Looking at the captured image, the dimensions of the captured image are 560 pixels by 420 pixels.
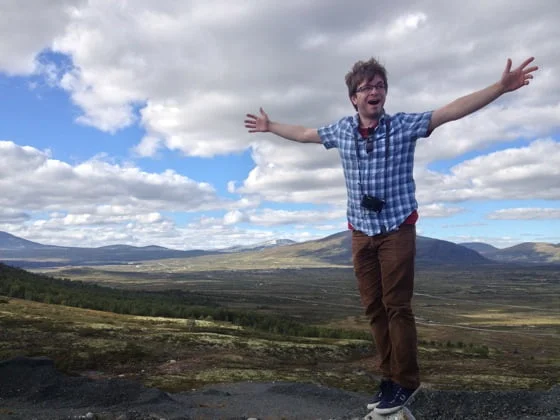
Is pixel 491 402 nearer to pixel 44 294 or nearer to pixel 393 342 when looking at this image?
pixel 393 342

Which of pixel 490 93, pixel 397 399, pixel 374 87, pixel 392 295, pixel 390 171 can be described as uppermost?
pixel 374 87

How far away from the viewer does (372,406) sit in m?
7.84

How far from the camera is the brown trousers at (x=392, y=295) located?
23.0 feet

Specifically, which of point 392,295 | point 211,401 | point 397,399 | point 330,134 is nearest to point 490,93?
point 330,134

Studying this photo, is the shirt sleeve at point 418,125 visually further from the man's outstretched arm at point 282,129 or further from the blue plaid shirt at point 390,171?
the man's outstretched arm at point 282,129

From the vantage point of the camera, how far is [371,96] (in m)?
7.07

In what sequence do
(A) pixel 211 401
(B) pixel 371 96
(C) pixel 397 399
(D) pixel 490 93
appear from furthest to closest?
(A) pixel 211 401 → (C) pixel 397 399 → (B) pixel 371 96 → (D) pixel 490 93

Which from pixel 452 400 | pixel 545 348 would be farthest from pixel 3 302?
pixel 545 348

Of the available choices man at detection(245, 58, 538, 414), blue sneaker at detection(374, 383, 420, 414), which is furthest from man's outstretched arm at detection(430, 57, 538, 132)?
Answer: blue sneaker at detection(374, 383, 420, 414)

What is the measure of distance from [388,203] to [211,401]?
43.2 feet

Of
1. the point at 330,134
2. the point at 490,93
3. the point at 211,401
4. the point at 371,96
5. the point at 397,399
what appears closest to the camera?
the point at 490,93

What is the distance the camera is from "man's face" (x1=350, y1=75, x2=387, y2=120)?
23.2 feet

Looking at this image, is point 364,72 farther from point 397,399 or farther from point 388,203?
point 397,399

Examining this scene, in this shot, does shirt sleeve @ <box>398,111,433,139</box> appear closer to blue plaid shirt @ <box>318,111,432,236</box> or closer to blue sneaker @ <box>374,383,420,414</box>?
blue plaid shirt @ <box>318,111,432,236</box>
